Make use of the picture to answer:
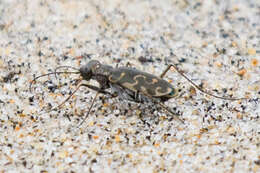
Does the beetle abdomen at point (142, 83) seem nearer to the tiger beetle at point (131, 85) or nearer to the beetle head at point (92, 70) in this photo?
the tiger beetle at point (131, 85)

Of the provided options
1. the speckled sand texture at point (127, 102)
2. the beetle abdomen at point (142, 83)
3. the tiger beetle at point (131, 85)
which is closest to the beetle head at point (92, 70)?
the tiger beetle at point (131, 85)

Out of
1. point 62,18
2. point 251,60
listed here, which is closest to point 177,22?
point 251,60

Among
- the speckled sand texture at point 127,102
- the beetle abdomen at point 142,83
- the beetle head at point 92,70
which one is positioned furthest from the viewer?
the beetle head at point 92,70

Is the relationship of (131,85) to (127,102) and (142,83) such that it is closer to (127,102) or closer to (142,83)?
(142,83)

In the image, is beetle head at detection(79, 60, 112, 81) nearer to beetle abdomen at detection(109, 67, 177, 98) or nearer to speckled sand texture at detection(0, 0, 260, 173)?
beetle abdomen at detection(109, 67, 177, 98)

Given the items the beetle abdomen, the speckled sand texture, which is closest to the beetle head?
the beetle abdomen

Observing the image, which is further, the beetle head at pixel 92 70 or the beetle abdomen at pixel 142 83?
the beetle head at pixel 92 70
